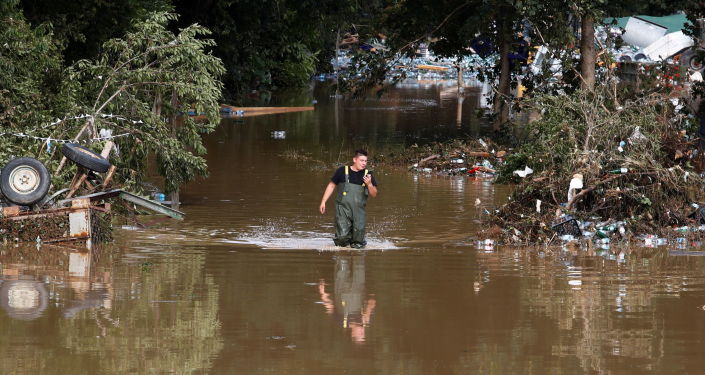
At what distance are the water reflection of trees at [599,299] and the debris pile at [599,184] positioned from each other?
85 centimetres

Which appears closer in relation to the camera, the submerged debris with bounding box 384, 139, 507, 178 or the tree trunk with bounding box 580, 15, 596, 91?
the submerged debris with bounding box 384, 139, 507, 178

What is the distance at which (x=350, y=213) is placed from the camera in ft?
51.1

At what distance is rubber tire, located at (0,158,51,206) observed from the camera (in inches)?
610

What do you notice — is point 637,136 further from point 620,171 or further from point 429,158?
point 429,158

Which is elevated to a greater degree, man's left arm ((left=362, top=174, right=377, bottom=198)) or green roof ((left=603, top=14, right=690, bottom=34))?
green roof ((left=603, top=14, right=690, bottom=34))

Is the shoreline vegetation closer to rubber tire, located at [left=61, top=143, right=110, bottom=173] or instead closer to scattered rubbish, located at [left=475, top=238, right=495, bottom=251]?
scattered rubbish, located at [left=475, top=238, right=495, bottom=251]

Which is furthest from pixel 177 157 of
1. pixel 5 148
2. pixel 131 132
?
pixel 5 148

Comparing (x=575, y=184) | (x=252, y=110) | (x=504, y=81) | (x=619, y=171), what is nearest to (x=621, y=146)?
(x=619, y=171)

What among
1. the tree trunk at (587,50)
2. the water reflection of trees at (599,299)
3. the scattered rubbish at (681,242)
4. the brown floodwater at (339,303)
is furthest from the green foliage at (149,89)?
the tree trunk at (587,50)

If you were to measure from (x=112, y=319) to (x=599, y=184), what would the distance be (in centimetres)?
856

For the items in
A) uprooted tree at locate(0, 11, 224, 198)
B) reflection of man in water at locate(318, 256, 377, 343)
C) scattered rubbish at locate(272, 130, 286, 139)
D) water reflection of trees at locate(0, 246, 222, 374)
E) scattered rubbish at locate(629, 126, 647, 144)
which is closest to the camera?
water reflection of trees at locate(0, 246, 222, 374)

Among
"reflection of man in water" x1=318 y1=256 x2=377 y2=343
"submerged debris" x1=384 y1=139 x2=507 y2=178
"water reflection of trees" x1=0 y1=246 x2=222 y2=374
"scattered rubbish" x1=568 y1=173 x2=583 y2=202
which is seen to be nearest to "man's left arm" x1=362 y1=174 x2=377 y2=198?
"reflection of man in water" x1=318 y1=256 x2=377 y2=343

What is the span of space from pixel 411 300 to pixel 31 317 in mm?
3782

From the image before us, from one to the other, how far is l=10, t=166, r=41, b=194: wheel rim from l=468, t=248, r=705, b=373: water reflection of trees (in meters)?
5.99
